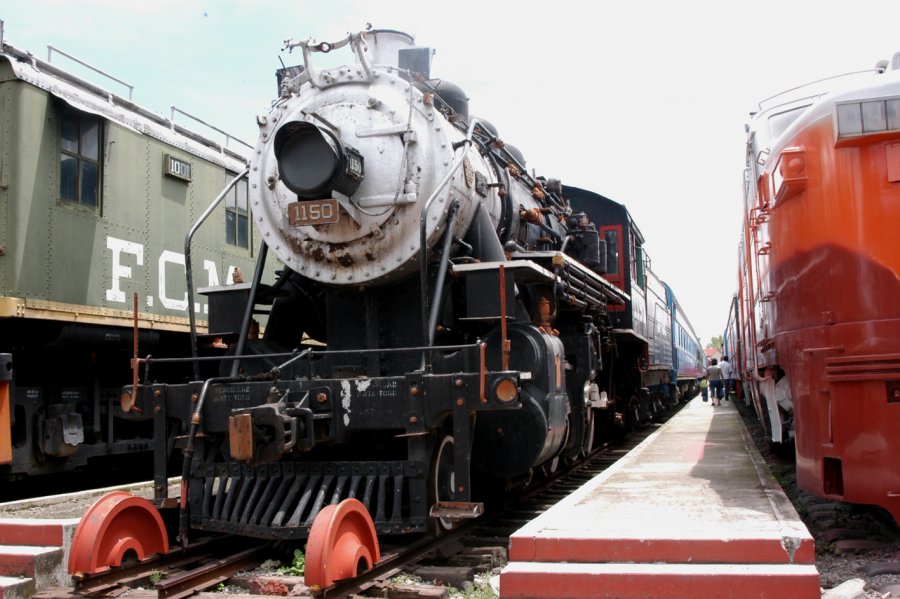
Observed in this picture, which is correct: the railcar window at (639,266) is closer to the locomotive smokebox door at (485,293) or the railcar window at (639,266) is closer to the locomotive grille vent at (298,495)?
the locomotive smokebox door at (485,293)

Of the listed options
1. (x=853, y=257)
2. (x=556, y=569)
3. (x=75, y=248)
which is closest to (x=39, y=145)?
(x=75, y=248)

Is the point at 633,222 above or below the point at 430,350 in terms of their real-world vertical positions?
above

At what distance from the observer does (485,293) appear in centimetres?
550

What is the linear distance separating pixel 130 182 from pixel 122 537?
4.90m

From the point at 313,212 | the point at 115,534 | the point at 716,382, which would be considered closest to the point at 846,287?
the point at 313,212

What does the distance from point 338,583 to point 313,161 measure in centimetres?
281

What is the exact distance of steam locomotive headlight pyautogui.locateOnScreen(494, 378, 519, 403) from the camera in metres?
4.84

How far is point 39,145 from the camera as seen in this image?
7.54 metres

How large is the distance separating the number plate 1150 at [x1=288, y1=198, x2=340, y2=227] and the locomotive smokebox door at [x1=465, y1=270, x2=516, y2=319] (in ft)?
3.40

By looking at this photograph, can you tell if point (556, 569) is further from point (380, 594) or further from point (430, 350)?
point (430, 350)

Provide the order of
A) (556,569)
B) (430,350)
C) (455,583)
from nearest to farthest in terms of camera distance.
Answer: (556,569)
(455,583)
(430,350)

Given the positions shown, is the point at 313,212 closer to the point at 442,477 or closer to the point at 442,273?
the point at 442,273

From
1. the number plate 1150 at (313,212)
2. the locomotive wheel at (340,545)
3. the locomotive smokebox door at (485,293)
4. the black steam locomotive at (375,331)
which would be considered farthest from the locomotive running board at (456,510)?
the number plate 1150 at (313,212)

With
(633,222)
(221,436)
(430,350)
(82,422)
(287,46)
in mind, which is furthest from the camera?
(633,222)
